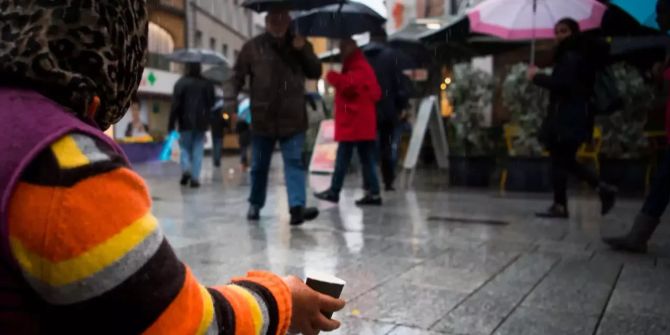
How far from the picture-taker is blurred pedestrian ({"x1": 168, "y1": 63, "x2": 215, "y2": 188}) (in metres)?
10.8

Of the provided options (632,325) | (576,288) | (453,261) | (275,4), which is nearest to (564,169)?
(453,261)

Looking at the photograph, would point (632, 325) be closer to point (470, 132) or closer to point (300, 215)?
point (300, 215)

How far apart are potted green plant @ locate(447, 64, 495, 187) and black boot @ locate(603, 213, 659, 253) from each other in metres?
5.14

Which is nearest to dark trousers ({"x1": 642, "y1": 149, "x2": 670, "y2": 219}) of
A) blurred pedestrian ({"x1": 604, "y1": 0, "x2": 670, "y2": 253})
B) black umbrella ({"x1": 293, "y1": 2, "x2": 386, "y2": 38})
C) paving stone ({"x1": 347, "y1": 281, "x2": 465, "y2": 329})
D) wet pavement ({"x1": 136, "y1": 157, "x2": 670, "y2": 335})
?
blurred pedestrian ({"x1": 604, "y1": 0, "x2": 670, "y2": 253})

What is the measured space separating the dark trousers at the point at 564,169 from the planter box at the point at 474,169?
3168 millimetres

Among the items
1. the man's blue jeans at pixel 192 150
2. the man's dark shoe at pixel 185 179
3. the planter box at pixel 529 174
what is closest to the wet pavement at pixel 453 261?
the planter box at pixel 529 174

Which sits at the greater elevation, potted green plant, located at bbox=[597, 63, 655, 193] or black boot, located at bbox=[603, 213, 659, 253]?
potted green plant, located at bbox=[597, 63, 655, 193]

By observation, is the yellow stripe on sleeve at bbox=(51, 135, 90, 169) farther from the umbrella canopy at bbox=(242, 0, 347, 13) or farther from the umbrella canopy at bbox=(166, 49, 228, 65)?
the umbrella canopy at bbox=(166, 49, 228, 65)

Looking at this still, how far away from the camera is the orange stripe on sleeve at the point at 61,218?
911 mm

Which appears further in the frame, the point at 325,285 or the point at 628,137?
the point at 628,137

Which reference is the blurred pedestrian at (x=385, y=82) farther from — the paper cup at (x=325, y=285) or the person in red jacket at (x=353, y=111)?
the paper cup at (x=325, y=285)

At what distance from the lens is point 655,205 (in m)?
4.85

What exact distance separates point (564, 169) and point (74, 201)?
6.51 metres

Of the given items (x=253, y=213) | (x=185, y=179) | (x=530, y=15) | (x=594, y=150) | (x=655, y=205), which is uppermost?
(x=530, y=15)
